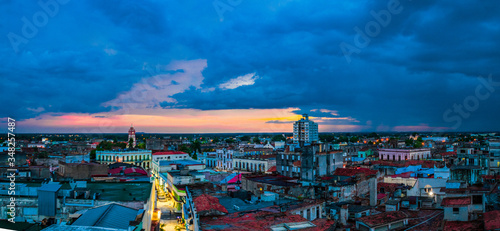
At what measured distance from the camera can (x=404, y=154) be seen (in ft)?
223

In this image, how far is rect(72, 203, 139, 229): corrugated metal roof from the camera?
1719 centimetres

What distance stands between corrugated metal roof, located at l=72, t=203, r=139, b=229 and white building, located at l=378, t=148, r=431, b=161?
5937 centimetres

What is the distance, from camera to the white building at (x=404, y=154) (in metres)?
67.8

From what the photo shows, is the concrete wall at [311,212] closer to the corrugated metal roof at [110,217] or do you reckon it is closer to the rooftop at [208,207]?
the rooftop at [208,207]

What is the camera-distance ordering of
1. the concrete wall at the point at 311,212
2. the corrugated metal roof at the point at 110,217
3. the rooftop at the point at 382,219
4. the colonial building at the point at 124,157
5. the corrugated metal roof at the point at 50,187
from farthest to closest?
1. the colonial building at the point at 124,157
2. the concrete wall at the point at 311,212
3. the corrugated metal roof at the point at 50,187
4. the rooftop at the point at 382,219
5. the corrugated metal roof at the point at 110,217

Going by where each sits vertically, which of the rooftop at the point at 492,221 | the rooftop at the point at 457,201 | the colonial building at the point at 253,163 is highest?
the rooftop at the point at 457,201

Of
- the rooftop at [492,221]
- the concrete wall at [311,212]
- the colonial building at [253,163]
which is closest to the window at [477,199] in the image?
the rooftop at [492,221]

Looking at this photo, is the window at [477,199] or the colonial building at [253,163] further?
the colonial building at [253,163]

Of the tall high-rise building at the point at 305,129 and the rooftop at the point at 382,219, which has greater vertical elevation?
the tall high-rise building at the point at 305,129

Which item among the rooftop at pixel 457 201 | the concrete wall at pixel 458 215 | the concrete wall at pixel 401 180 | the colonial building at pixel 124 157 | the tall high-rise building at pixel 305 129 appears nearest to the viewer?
the concrete wall at pixel 458 215

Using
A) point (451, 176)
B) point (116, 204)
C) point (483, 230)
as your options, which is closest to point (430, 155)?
point (451, 176)

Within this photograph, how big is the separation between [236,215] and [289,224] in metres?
4.02

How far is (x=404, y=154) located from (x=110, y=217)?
204 feet

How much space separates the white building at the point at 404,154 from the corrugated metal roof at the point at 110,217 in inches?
2337
